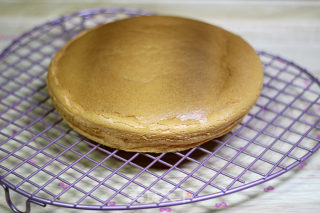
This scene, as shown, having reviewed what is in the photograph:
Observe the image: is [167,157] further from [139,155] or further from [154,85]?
[154,85]

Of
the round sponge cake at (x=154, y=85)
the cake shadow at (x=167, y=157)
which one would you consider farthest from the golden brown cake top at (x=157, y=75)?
the cake shadow at (x=167, y=157)

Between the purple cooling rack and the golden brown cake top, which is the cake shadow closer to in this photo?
the purple cooling rack

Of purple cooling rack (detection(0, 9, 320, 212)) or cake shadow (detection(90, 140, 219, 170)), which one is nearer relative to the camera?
purple cooling rack (detection(0, 9, 320, 212))

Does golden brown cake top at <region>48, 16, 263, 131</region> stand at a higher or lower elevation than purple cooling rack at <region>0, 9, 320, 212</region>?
higher

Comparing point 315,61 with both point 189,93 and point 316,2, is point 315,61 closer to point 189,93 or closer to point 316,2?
point 316,2

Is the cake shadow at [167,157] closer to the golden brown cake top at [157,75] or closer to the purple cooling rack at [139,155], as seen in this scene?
the purple cooling rack at [139,155]

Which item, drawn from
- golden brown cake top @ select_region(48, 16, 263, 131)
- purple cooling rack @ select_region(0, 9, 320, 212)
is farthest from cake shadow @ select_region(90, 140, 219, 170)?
golden brown cake top @ select_region(48, 16, 263, 131)
